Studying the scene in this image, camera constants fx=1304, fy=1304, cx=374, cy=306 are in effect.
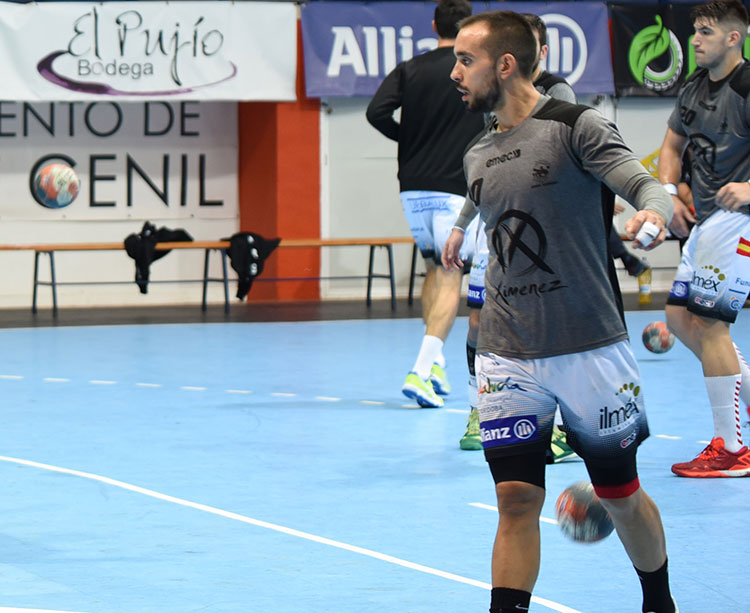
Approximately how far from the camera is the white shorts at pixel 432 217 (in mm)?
7531

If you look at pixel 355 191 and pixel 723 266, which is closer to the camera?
pixel 723 266

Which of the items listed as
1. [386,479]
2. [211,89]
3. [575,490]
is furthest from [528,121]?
[211,89]

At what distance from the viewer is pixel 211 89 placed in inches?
592

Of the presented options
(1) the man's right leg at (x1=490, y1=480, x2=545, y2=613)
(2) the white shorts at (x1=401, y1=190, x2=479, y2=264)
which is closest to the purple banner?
(2) the white shorts at (x1=401, y1=190, x2=479, y2=264)

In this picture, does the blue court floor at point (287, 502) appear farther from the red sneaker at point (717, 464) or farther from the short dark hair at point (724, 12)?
the short dark hair at point (724, 12)

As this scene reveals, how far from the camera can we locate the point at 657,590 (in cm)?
342

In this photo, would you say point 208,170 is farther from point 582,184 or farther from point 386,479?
point 582,184

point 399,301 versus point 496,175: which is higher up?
point 496,175

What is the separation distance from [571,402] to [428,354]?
3923 millimetres

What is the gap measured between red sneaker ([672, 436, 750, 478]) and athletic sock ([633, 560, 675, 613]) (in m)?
2.18

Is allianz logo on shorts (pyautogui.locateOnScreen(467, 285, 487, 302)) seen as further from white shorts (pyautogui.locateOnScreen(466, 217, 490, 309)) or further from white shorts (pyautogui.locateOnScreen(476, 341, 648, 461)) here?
white shorts (pyautogui.locateOnScreen(476, 341, 648, 461))

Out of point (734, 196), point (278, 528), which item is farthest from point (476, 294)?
point (278, 528)

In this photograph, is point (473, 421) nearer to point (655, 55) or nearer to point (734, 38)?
point (734, 38)

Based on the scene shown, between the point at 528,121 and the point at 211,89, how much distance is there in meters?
12.0
